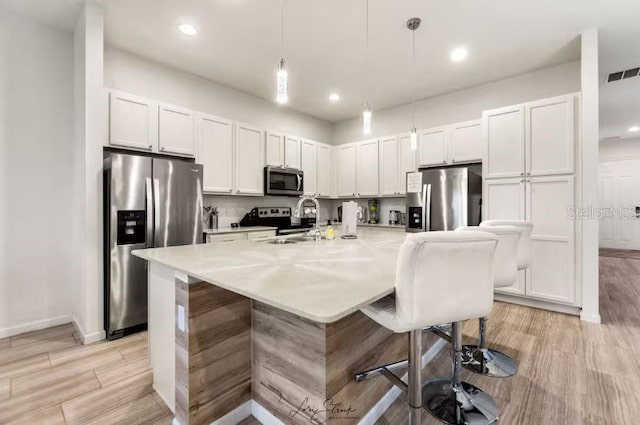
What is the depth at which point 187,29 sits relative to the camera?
295cm

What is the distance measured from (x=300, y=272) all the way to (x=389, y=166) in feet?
12.8

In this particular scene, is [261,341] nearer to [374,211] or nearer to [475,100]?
[374,211]

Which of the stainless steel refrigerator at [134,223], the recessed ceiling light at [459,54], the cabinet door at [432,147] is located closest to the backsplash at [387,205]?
the cabinet door at [432,147]

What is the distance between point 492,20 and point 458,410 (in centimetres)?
324

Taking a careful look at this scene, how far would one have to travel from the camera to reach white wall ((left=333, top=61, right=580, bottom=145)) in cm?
367

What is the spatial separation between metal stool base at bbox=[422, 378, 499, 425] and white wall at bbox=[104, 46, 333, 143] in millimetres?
4031

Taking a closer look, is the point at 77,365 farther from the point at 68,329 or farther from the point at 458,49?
the point at 458,49

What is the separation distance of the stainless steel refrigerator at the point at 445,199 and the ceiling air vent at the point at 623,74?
2125mm

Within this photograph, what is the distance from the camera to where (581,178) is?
3.07 meters

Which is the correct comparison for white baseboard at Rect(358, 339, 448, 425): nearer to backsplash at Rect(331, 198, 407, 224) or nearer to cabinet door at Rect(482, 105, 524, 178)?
cabinet door at Rect(482, 105, 524, 178)

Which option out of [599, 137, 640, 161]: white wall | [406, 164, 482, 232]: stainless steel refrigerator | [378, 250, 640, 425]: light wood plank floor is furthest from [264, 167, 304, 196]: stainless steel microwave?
[599, 137, 640, 161]: white wall

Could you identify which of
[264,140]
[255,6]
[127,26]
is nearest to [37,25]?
[127,26]

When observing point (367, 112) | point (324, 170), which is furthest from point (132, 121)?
point (324, 170)

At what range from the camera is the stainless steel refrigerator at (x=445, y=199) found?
370 cm
